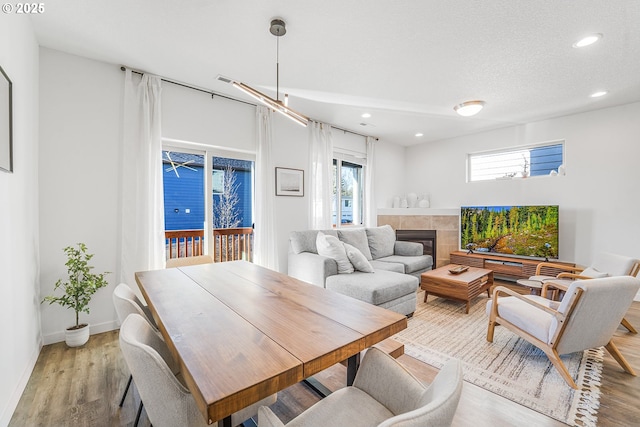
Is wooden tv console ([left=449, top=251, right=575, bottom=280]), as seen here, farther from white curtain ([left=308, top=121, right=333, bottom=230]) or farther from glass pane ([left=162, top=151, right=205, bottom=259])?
glass pane ([left=162, top=151, right=205, bottom=259])

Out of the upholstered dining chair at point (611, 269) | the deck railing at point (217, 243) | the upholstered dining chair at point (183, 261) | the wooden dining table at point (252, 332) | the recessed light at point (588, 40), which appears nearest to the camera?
the wooden dining table at point (252, 332)

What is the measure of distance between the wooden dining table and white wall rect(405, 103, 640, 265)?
4611 mm

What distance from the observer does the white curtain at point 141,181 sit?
2885 millimetres

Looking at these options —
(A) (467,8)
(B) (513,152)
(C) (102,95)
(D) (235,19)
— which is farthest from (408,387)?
(B) (513,152)

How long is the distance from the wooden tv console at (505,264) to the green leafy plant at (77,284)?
5.11m

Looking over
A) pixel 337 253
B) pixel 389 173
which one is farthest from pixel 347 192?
pixel 337 253

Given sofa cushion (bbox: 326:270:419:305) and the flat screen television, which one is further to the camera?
the flat screen television

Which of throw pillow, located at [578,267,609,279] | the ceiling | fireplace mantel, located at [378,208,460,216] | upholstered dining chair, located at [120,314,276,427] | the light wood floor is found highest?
the ceiling

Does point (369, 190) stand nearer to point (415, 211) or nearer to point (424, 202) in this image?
point (415, 211)

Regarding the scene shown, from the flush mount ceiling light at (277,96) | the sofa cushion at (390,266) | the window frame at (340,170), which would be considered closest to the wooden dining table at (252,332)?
the flush mount ceiling light at (277,96)

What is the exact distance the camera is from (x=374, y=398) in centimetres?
109

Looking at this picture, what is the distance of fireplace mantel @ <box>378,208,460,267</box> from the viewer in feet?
17.2

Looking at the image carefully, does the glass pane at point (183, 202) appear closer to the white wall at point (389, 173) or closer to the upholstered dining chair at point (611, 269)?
the white wall at point (389, 173)

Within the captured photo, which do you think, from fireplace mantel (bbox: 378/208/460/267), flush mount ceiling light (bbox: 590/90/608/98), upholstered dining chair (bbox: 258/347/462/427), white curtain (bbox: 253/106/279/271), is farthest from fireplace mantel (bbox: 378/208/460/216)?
upholstered dining chair (bbox: 258/347/462/427)
